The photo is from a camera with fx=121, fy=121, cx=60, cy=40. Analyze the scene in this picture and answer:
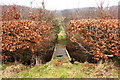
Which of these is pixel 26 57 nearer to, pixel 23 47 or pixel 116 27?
pixel 23 47

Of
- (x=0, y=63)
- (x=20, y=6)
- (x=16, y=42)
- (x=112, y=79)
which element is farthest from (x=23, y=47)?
(x=20, y=6)

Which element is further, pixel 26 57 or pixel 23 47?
pixel 26 57

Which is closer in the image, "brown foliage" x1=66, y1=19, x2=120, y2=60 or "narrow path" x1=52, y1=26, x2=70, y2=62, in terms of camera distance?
"brown foliage" x1=66, y1=19, x2=120, y2=60

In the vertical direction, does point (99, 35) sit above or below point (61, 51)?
above

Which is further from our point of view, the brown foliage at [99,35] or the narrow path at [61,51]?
the narrow path at [61,51]

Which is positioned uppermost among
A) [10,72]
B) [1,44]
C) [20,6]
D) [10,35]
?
[20,6]

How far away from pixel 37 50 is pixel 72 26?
214cm

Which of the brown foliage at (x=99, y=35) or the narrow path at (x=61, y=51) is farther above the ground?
the brown foliage at (x=99, y=35)

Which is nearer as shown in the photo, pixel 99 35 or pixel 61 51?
pixel 99 35

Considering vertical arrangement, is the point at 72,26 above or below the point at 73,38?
above

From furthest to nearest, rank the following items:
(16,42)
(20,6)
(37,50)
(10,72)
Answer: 1. (20,6)
2. (37,50)
3. (16,42)
4. (10,72)

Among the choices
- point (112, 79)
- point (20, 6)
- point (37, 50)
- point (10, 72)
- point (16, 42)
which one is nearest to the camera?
point (112, 79)

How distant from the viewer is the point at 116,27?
188 inches

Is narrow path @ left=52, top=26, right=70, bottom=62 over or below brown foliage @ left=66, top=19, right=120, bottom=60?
below
